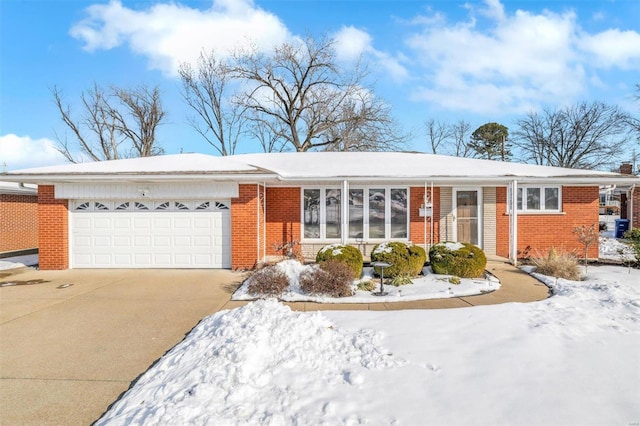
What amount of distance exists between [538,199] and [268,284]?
32.0 feet

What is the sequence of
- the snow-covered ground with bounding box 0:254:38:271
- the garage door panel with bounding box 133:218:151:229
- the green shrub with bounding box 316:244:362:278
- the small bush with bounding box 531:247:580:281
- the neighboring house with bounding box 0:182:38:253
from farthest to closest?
1. the neighboring house with bounding box 0:182:38:253
2. the snow-covered ground with bounding box 0:254:38:271
3. the garage door panel with bounding box 133:218:151:229
4. the small bush with bounding box 531:247:580:281
5. the green shrub with bounding box 316:244:362:278

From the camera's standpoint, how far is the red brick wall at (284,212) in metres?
11.6

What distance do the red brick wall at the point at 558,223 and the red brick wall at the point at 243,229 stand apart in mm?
8223

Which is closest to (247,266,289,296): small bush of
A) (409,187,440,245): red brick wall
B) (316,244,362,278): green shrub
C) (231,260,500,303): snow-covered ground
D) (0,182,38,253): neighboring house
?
(231,260,500,303): snow-covered ground

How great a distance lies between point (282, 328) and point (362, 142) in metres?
22.4

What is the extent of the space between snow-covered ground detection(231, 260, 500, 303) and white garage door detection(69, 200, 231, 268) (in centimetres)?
266

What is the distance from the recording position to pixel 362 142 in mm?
25641

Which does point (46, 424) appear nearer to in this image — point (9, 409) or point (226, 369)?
point (9, 409)

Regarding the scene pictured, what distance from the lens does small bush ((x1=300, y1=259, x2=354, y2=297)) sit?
7.12 metres

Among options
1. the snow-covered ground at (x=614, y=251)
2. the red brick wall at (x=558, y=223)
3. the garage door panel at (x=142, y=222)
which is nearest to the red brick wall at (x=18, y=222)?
the garage door panel at (x=142, y=222)

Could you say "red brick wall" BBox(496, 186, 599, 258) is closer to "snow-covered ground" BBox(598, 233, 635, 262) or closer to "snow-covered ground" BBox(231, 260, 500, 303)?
"snow-covered ground" BBox(598, 233, 635, 262)

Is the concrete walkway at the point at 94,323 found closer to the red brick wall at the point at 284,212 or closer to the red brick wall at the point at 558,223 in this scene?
the red brick wall at the point at 558,223

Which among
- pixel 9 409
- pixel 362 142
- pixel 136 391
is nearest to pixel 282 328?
pixel 136 391

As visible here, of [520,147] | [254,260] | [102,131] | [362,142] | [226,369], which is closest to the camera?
[226,369]
